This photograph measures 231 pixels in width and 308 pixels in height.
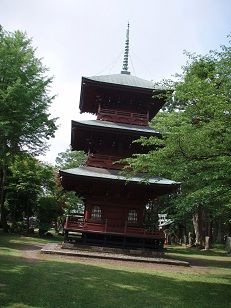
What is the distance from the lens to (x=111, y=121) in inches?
1010

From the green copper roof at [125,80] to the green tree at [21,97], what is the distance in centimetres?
386

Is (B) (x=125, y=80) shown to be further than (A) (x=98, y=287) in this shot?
Yes

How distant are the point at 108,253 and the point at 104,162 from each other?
5891 mm

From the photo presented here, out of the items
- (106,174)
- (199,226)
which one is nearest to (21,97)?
(106,174)

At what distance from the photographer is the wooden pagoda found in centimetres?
2370

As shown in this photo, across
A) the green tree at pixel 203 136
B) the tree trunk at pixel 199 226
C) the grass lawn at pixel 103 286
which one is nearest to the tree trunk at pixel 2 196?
the tree trunk at pixel 199 226

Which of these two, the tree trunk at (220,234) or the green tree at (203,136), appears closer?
the green tree at (203,136)

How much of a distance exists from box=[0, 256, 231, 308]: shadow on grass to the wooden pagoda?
7151 millimetres

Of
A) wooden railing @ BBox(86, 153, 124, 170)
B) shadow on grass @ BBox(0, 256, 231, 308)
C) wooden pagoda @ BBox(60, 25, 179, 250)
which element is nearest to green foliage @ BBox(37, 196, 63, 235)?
wooden pagoda @ BBox(60, 25, 179, 250)

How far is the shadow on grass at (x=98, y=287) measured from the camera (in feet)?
33.5

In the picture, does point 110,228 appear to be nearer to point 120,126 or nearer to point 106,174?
point 106,174

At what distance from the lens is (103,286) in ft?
41.1

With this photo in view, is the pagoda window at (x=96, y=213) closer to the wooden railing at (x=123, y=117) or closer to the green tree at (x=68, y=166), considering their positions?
the wooden railing at (x=123, y=117)

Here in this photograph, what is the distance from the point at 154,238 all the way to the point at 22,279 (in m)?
13.0
